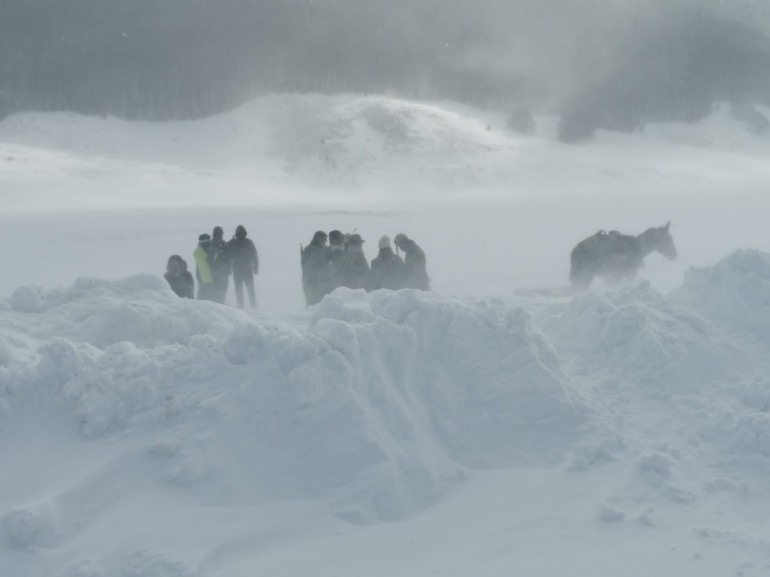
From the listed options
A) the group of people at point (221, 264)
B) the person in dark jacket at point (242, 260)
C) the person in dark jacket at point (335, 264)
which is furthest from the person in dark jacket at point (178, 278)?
the person in dark jacket at point (335, 264)

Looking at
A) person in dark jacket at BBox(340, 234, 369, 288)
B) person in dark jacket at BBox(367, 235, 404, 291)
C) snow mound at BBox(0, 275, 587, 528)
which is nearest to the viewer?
snow mound at BBox(0, 275, 587, 528)

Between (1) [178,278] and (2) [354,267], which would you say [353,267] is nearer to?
(2) [354,267]

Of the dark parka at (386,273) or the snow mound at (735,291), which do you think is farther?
the dark parka at (386,273)

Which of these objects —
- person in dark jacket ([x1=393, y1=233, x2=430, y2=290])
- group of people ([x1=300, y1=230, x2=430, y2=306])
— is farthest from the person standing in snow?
person in dark jacket ([x1=393, y1=233, x2=430, y2=290])

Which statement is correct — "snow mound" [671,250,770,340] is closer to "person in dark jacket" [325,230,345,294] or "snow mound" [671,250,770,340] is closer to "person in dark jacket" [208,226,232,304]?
"person in dark jacket" [325,230,345,294]

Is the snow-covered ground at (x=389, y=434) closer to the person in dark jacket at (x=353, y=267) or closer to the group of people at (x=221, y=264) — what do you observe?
the person in dark jacket at (x=353, y=267)

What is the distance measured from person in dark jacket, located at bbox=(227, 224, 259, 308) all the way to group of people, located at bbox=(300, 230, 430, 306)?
1.07 m

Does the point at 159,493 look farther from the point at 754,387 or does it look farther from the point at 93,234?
the point at 93,234

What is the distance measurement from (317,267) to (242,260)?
135 cm

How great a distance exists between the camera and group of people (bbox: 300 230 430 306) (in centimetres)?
1100

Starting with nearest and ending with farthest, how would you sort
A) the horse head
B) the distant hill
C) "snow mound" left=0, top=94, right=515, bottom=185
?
the horse head, "snow mound" left=0, top=94, right=515, bottom=185, the distant hill

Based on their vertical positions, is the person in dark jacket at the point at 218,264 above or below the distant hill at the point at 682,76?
below

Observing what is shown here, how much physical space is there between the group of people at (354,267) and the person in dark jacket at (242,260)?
1.07m

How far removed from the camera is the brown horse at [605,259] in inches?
521
